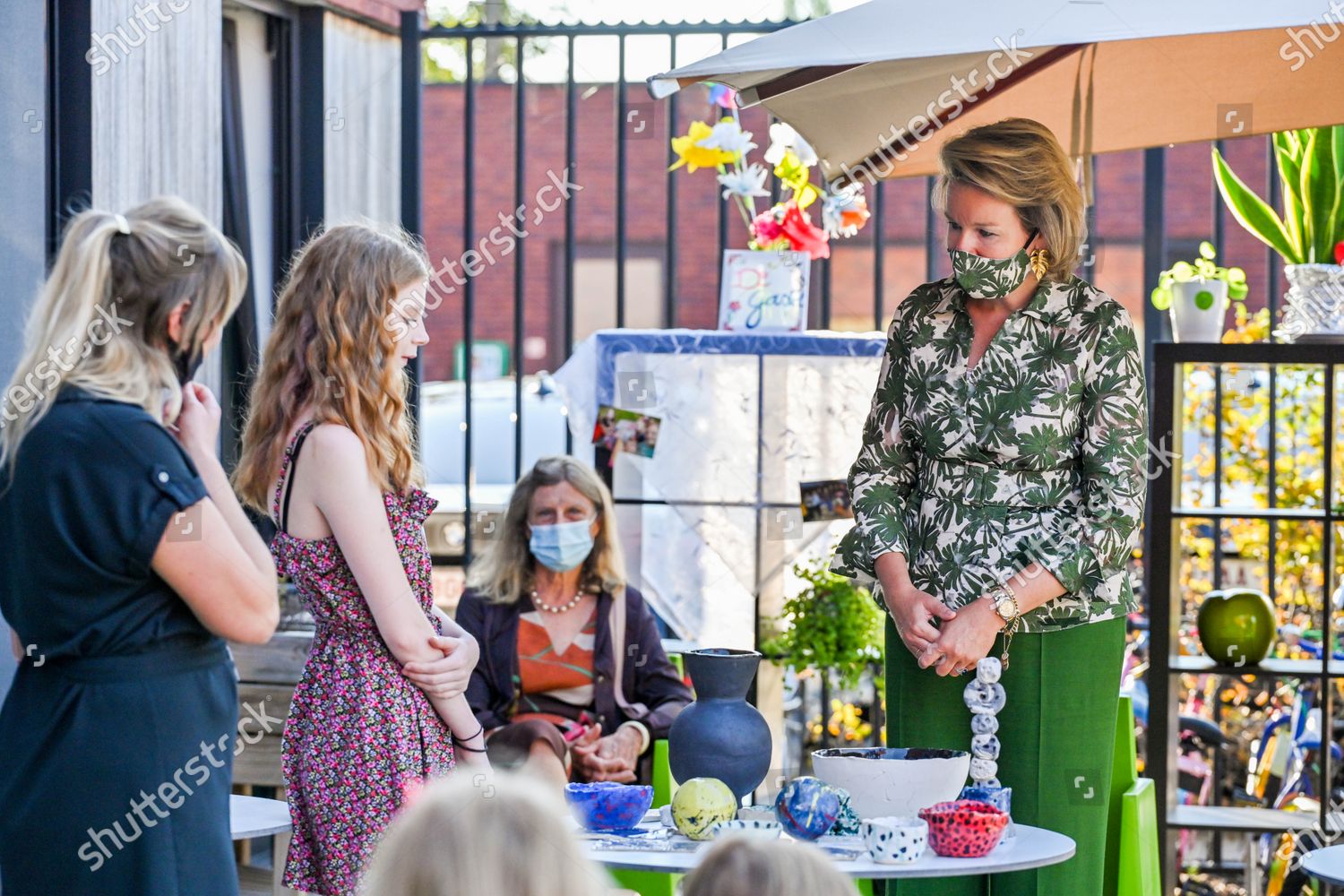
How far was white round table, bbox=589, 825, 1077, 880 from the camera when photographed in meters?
2.15

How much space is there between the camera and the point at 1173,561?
3.91m

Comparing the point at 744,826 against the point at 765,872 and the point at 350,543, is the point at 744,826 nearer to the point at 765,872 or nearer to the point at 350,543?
the point at 350,543

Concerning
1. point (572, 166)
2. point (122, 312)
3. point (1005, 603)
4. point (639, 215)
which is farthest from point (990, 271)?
point (639, 215)

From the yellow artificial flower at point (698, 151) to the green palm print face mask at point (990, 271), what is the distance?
72.4 inches

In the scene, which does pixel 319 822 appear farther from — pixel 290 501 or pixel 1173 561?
pixel 1173 561

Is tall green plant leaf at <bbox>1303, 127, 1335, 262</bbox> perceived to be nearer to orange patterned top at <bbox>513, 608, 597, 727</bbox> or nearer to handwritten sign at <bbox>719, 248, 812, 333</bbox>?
handwritten sign at <bbox>719, 248, 812, 333</bbox>

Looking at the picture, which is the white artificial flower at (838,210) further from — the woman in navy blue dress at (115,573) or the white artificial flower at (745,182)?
the woman in navy blue dress at (115,573)

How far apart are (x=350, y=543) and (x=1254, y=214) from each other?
2.64 m

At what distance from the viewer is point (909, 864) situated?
220 centimetres

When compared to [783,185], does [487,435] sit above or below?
below

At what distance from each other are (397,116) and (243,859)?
93.7 inches

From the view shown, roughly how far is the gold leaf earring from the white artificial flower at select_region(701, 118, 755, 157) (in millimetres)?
1853

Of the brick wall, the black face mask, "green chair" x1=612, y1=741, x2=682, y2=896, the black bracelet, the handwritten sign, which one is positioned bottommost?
"green chair" x1=612, y1=741, x2=682, y2=896

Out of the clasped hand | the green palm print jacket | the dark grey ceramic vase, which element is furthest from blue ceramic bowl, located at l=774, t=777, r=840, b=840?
the green palm print jacket
